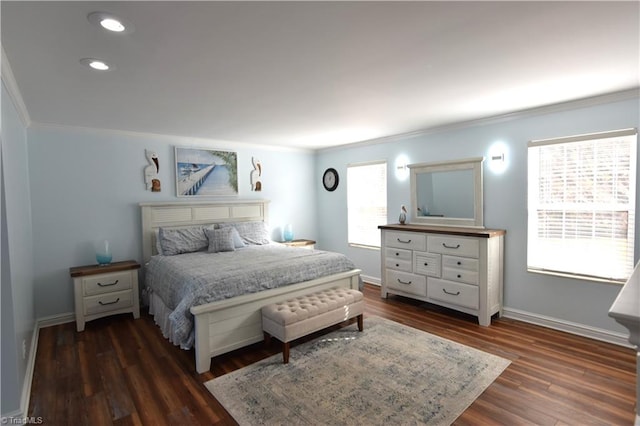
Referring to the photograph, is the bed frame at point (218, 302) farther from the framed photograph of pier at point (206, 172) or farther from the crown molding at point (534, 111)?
the crown molding at point (534, 111)

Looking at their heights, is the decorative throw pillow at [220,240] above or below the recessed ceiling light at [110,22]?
below

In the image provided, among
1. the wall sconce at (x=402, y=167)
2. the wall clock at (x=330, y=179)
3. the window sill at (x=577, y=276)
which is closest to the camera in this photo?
the window sill at (x=577, y=276)

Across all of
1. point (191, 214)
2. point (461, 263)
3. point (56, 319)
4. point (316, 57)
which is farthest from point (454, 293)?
point (56, 319)

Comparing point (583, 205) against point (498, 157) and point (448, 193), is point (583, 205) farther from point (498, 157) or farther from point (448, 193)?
point (448, 193)

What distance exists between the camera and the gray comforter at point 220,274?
2.75 meters

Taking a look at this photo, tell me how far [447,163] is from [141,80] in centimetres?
354

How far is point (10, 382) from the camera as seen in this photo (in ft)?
6.50

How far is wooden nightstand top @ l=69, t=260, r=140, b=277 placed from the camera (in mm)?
A: 3604

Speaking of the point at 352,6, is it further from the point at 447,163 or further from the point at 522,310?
the point at 522,310

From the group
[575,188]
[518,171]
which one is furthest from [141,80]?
[575,188]

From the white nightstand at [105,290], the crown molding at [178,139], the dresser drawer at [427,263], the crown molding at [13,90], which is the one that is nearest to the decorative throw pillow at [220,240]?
the white nightstand at [105,290]

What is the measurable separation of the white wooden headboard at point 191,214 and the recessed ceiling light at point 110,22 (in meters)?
2.99

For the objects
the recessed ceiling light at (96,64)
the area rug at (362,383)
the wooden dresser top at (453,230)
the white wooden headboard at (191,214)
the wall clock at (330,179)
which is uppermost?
the recessed ceiling light at (96,64)

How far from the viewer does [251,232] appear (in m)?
4.94
